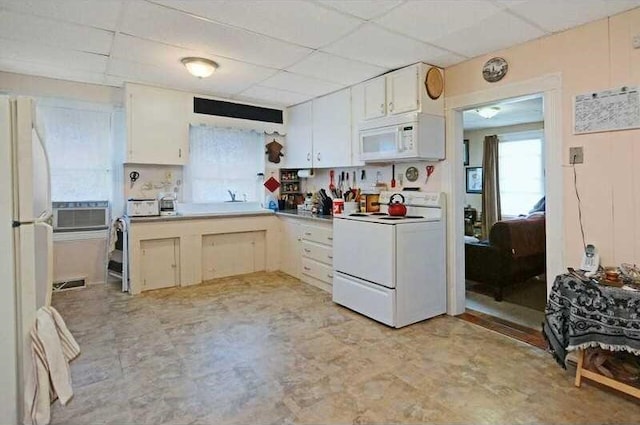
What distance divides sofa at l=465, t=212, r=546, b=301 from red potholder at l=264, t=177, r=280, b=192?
2.75 metres

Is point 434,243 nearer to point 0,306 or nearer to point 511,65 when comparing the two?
point 511,65

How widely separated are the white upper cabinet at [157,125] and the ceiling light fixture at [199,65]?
3.48 ft

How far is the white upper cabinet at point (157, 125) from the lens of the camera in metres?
4.09

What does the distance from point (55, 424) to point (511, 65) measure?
150 inches

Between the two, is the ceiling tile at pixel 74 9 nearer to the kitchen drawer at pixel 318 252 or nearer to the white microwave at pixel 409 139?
the white microwave at pixel 409 139

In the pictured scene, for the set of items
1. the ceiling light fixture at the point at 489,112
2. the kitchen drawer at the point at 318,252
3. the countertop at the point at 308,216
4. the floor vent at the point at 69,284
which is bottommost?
the floor vent at the point at 69,284

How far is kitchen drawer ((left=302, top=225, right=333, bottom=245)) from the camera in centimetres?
416

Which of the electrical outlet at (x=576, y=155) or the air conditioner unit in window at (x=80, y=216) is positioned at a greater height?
the electrical outlet at (x=576, y=155)

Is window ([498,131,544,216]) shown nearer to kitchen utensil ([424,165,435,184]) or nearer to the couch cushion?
the couch cushion

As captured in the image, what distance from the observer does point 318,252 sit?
4352 mm

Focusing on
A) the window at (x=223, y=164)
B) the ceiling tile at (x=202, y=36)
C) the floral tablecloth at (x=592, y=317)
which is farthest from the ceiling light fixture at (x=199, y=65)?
the floral tablecloth at (x=592, y=317)

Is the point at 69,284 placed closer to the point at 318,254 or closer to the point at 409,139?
the point at 318,254

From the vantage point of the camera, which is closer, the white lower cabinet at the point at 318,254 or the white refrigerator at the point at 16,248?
the white refrigerator at the point at 16,248

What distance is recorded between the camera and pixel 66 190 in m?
4.18
